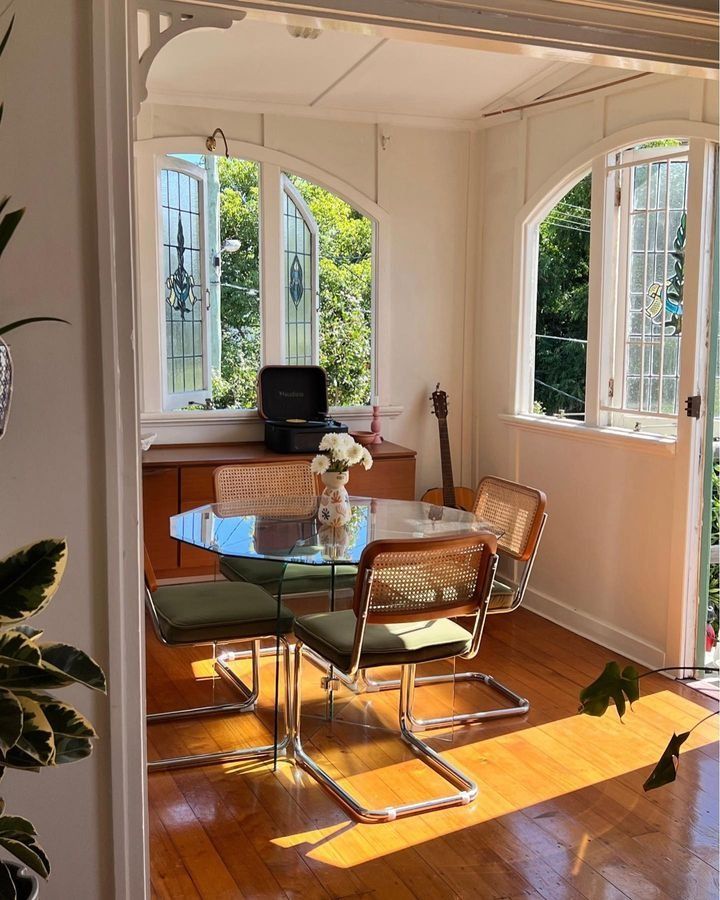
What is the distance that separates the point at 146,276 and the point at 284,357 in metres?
0.91

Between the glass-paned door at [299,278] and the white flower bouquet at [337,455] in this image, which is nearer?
the white flower bouquet at [337,455]

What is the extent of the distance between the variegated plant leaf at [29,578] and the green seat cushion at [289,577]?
2495mm

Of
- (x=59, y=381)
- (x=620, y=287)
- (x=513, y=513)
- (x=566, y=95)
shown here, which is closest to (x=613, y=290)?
(x=620, y=287)

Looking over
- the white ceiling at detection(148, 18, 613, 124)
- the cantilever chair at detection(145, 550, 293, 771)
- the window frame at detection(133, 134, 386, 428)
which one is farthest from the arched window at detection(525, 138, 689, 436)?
the cantilever chair at detection(145, 550, 293, 771)

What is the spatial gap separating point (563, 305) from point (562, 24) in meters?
2.99

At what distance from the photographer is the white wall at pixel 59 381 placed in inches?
77.3

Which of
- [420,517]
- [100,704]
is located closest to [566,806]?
[420,517]

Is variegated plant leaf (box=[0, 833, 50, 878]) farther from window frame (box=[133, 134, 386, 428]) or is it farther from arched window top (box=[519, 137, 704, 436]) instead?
window frame (box=[133, 134, 386, 428])

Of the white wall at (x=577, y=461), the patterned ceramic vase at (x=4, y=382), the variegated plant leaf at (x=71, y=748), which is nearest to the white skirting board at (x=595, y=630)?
the white wall at (x=577, y=461)

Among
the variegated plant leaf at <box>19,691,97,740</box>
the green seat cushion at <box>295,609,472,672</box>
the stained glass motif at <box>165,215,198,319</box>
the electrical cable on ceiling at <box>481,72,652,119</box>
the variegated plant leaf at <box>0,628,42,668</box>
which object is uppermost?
the electrical cable on ceiling at <box>481,72,652,119</box>

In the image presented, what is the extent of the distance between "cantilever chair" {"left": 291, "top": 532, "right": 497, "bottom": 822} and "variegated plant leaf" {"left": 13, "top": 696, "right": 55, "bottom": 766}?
1588 millimetres

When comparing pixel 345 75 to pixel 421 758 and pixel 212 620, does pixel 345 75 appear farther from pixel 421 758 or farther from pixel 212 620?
pixel 421 758

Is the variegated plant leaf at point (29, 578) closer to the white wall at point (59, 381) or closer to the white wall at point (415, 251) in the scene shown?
the white wall at point (59, 381)

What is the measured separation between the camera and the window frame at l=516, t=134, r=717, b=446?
439 cm
